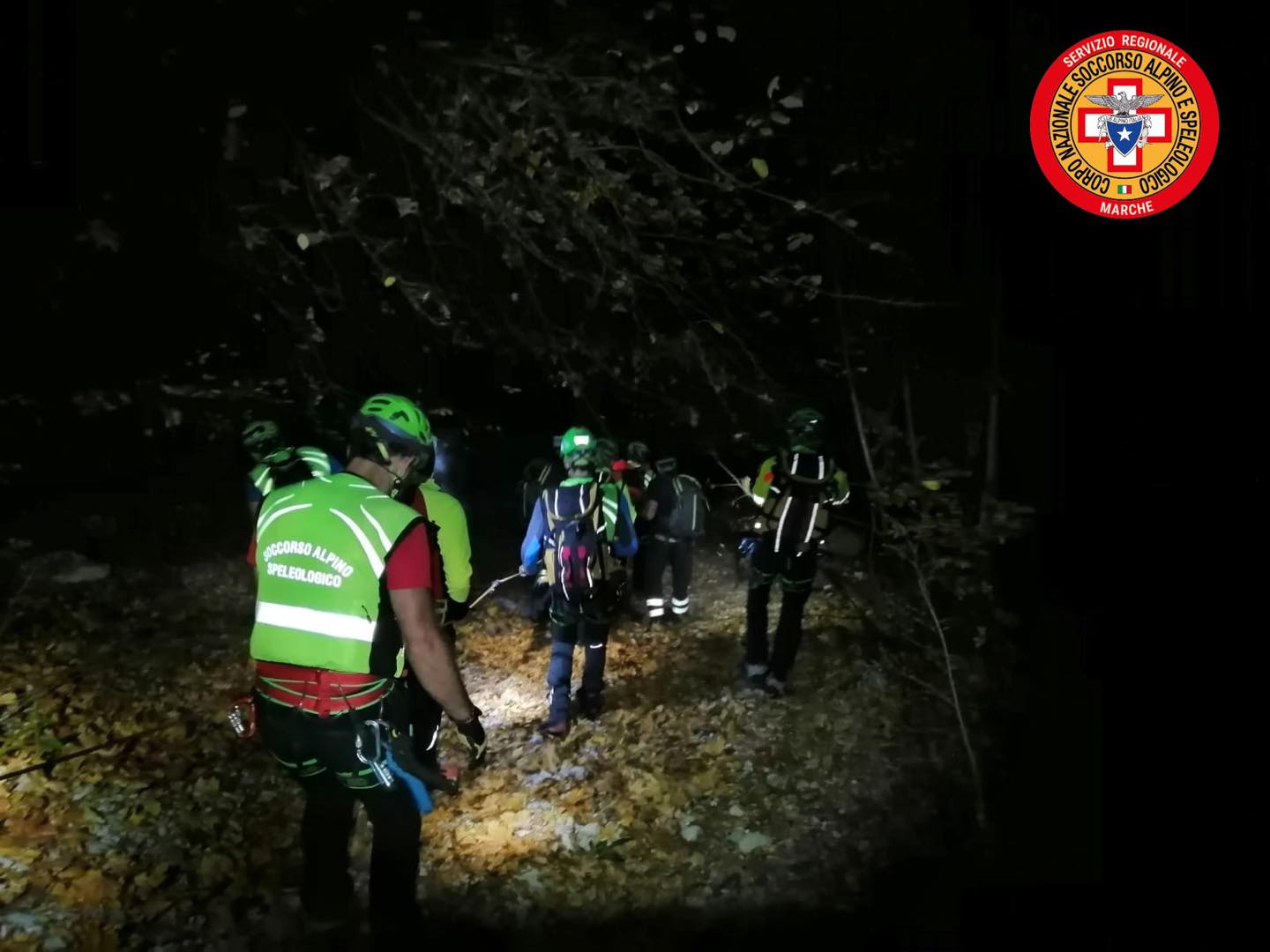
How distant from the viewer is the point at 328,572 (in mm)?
3143

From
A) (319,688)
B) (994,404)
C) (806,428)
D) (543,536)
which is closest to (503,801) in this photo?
(543,536)

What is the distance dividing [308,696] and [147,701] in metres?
4.26

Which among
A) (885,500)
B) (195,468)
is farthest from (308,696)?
(195,468)

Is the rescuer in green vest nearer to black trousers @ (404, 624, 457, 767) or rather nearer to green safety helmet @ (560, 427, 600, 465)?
black trousers @ (404, 624, 457, 767)

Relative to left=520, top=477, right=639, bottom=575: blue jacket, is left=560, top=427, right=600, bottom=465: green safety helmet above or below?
above

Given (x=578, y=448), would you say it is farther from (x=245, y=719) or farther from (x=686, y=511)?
(x=686, y=511)

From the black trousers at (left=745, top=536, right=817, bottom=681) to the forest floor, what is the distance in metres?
0.33

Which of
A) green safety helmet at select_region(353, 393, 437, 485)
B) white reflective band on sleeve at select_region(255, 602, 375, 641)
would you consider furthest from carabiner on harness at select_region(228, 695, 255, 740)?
green safety helmet at select_region(353, 393, 437, 485)

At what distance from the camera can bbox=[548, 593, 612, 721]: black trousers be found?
615cm

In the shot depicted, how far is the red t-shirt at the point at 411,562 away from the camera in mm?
3158

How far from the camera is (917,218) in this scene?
7.05 metres

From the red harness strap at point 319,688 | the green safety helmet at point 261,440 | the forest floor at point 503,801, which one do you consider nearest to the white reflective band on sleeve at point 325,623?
the red harness strap at point 319,688

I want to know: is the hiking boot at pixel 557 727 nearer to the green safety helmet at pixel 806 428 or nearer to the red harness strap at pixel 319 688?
the green safety helmet at pixel 806 428

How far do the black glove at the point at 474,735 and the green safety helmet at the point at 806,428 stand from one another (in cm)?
357
